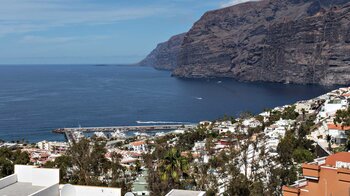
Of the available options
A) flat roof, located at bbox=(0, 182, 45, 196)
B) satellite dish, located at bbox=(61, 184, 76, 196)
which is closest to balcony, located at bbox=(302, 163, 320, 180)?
satellite dish, located at bbox=(61, 184, 76, 196)

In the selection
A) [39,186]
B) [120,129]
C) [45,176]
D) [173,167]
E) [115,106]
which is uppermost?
[45,176]

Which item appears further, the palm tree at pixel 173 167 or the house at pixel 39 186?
the palm tree at pixel 173 167

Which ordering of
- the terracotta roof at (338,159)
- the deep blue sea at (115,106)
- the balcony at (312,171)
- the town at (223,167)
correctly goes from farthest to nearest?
the deep blue sea at (115,106) < the terracotta roof at (338,159) < the town at (223,167) < the balcony at (312,171)

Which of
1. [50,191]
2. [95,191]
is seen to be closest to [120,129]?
[50,191]

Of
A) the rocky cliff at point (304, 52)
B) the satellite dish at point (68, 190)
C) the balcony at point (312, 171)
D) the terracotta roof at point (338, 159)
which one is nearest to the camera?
the balcony at point (312, 171)

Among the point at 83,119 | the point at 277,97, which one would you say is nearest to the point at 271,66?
the point at 277,97

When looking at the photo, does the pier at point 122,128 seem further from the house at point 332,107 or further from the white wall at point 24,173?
the white wall at point 24,173

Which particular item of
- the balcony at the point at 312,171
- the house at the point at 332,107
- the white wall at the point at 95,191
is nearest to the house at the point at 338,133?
the house at the point at 332,107

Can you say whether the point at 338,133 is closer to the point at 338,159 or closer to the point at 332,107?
the point at 332,107
